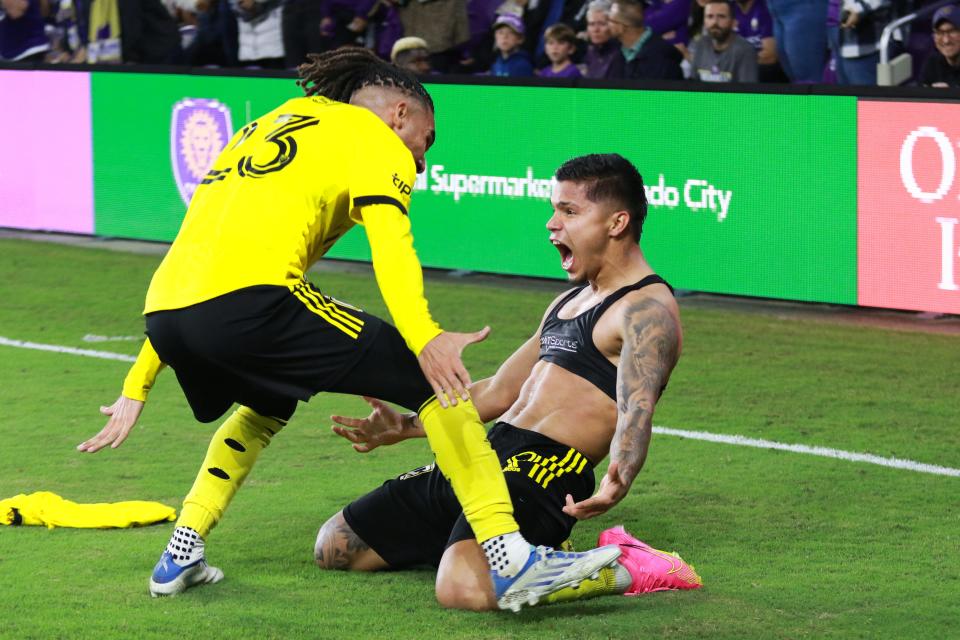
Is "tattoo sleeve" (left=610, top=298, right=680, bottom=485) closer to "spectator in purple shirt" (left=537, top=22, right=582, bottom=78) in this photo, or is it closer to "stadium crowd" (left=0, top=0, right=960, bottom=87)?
"stadium crowd" (left=0, top=0, right=960, bottom=87)

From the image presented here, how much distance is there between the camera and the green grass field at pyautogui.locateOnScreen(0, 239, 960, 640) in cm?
533

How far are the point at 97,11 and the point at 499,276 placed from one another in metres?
5.89

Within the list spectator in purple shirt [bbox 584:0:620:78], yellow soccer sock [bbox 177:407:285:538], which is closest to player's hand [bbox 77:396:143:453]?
yellow soccer sock [bbox 177:407:285:538]

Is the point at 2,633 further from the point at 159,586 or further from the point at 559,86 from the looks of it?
the point at 559,86

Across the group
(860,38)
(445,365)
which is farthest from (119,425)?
(860,38)

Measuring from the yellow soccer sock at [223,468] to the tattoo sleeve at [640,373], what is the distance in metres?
1.17

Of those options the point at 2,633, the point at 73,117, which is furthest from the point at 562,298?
the point at 73,117

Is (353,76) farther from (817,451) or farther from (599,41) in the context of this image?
(599,41)

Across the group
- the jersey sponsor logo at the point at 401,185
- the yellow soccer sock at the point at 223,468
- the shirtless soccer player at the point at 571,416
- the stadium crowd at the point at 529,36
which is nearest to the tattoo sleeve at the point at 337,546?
the shirtless soccer player at the point at 571,416

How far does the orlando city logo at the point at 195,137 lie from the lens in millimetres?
14102

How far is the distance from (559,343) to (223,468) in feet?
3.98

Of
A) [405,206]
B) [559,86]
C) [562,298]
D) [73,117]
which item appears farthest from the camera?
[73,117]

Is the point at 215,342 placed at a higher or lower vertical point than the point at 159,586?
higher

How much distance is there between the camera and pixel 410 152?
5375 millimetres
